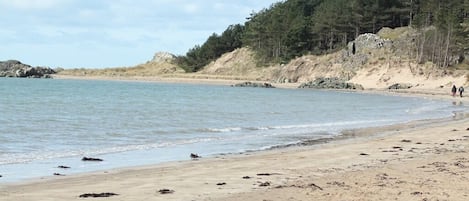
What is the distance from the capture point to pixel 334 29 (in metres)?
108

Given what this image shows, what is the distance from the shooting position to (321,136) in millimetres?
24328

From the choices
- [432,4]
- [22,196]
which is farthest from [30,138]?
[432,4]

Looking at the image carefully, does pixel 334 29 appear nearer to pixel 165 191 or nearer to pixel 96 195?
pixel 165 191

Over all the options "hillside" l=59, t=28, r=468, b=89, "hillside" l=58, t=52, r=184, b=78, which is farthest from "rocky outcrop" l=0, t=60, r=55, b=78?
"hillside" l=59, t=28, r=468, b=89

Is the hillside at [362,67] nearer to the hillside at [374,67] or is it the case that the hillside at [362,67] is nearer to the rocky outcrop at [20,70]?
the hillside at [374,67]

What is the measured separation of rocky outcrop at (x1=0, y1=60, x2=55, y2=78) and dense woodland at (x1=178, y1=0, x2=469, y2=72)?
50.4 metres

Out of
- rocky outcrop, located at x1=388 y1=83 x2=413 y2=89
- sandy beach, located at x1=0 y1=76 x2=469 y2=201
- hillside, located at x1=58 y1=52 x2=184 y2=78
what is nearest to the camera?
sandy beach, located at x1=0 y1=76 x2=469 y2=201

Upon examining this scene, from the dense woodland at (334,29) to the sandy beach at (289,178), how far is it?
68273 mm

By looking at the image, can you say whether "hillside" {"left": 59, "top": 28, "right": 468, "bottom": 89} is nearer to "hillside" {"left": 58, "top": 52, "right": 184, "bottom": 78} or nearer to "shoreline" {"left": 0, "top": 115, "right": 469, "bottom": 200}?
"hillside" {"left": 58, "top": 52, "right": 184, "bottom": 78}

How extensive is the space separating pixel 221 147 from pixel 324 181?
8551mm

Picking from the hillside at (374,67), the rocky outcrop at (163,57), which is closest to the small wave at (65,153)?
the hillside at (374,67)

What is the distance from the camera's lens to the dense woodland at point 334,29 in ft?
279

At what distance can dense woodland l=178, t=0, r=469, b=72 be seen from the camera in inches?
3349

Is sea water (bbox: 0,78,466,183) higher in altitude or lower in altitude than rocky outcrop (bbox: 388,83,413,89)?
lower
